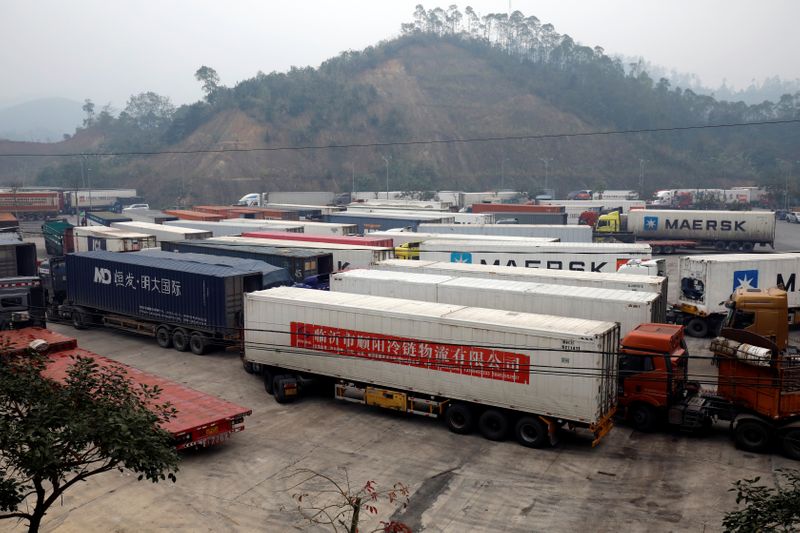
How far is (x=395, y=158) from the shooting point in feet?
392

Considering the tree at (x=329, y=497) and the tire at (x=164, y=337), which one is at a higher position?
the tire at (x=164, y=337)

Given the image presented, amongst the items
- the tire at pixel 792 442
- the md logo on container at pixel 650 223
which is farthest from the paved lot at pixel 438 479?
the md logo on container at pixel 650 223

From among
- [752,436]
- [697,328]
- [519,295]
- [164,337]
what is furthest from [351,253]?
[752,436]

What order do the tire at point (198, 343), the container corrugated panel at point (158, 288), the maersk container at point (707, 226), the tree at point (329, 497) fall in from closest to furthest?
the tree at point (329, 497)
the container corrugated panel at point (158, 288)
the tire at point (198, 343)
the maersk container at point (707, 226)

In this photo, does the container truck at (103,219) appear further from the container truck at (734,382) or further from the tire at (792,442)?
the tire at (792,442)

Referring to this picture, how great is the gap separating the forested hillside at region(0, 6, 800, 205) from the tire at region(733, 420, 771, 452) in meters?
82.7

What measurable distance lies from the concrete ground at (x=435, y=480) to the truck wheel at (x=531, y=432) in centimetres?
22

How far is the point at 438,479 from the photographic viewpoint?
537 inches

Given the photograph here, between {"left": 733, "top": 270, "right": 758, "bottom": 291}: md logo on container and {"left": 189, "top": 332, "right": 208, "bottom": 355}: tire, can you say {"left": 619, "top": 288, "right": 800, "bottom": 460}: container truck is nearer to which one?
{"left": 733, "top": 270, "right": 758, "bottom": 291}: md logo on container

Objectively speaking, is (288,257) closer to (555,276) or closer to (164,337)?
(164,337)

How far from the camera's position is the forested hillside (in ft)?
363

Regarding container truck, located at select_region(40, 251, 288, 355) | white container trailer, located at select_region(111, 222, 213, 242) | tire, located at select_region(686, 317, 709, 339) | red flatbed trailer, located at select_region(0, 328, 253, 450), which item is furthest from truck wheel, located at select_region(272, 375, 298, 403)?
white container trailer, located at select_region(111, 222, 213, 242)

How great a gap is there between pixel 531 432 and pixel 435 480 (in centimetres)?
284

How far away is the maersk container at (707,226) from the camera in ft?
157
